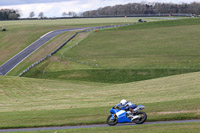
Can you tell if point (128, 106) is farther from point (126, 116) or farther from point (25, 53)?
point (25, 53)

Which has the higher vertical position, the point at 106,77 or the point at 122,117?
the point at 122,117

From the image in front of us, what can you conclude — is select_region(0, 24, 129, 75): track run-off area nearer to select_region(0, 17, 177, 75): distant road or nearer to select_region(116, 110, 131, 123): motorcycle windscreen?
select_region(0, 17, 177, 75): distant road

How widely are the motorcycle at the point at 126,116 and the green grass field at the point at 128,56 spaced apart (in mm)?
34541

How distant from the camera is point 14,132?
2039cm

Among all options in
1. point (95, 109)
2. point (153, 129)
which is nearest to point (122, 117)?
point (153, 129)

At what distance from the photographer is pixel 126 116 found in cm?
1984

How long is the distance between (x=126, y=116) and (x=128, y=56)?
54283mm

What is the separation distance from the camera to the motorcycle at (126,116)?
19516mm

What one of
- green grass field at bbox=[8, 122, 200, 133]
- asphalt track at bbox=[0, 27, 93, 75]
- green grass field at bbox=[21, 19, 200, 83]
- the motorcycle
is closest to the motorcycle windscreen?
the motorcycle

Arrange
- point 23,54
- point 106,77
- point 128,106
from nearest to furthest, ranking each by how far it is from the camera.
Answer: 1. point 128,106
2. point 106,77
3. point 23,54

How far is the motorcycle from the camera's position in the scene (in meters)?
19.5

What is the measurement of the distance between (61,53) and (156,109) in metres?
61.6

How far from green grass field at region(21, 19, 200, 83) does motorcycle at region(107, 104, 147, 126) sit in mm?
34541

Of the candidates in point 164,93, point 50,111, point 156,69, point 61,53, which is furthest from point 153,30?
point 50,111
